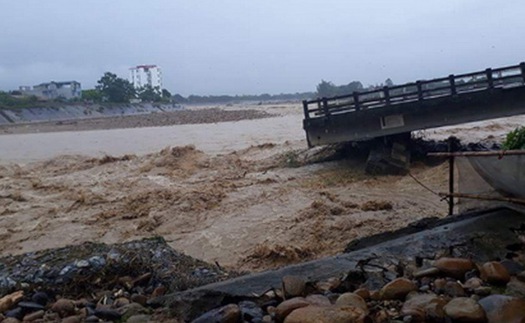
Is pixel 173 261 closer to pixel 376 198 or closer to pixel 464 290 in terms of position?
pixel 464 290

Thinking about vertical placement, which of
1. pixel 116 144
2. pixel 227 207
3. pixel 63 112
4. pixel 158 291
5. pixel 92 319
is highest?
pixel 63 112

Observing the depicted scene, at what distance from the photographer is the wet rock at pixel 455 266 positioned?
433 cm

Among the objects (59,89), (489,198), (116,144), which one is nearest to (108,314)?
(489,198)

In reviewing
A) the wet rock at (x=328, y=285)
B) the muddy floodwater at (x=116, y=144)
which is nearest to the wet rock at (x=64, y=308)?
the wet rock at (x=328, y=285)

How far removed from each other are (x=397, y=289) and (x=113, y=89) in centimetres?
7740

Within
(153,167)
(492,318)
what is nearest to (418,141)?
(153,167)

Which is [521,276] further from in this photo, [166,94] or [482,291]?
[166,94]

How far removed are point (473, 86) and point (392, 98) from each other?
227 cm

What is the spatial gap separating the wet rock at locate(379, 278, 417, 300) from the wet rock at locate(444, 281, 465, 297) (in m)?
0.27

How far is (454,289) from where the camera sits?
13.1 feet

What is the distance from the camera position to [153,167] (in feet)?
58.9

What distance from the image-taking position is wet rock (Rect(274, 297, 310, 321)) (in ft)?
12.3

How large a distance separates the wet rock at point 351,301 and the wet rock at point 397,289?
0.86 ft

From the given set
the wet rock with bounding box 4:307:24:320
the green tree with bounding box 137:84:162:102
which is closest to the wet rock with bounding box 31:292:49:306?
the wet rock with bounding box 4:307:24:320
